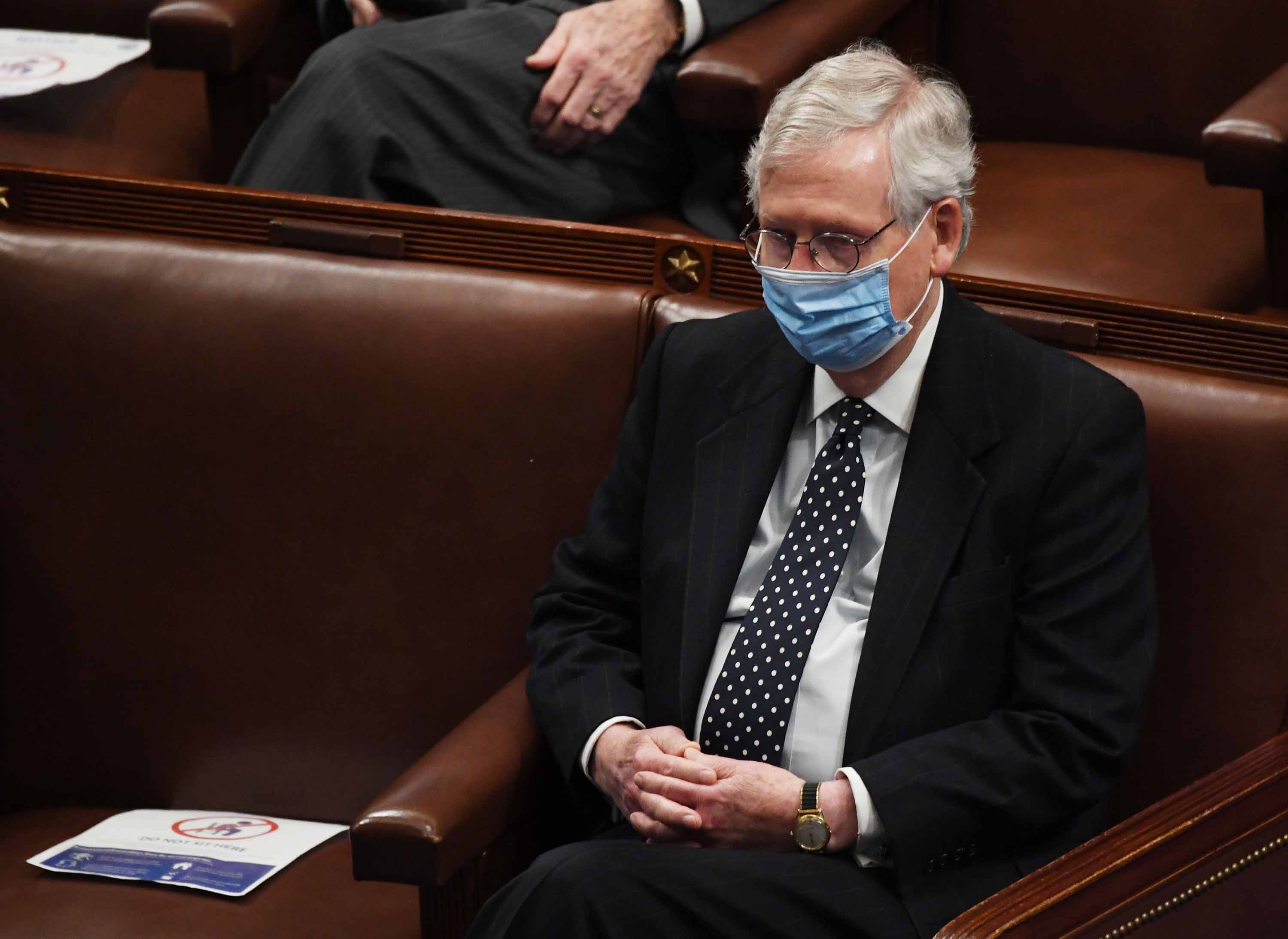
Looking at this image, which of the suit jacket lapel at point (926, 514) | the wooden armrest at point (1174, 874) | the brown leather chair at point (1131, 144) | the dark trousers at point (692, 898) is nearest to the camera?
the wooden armrest at point (1174, 874)

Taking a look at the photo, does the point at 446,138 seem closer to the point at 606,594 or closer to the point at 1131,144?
the point at 606,594

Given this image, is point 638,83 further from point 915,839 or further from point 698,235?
point 915,839

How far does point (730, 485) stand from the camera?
1.53m

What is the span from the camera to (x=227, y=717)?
180cm

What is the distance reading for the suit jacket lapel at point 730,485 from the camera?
1.49m

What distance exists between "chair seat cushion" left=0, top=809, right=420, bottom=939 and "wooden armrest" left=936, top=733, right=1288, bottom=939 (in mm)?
599

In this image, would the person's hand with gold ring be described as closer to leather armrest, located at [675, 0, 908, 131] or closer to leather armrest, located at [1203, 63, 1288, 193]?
leather armrest, located at [675, 0, 908, 131]

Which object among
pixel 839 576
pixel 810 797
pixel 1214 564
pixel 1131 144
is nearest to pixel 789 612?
pixel 839 576

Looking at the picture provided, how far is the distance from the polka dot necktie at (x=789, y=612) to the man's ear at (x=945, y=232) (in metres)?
0.14

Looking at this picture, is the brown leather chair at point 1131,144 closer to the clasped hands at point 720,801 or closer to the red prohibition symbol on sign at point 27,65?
the clasped hands at point 720,801

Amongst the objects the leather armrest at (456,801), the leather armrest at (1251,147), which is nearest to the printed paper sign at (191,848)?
the leather armrest at (456,801)

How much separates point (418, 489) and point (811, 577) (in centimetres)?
47

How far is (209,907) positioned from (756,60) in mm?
1071

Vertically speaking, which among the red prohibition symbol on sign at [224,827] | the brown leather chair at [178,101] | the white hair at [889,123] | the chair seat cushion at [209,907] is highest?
the white hair at [889,123]
